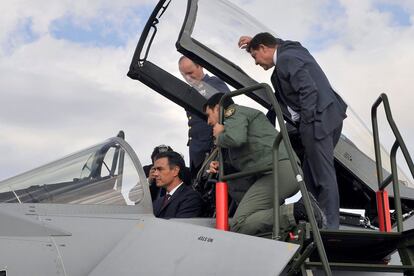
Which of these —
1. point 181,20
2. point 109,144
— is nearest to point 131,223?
point 109,144

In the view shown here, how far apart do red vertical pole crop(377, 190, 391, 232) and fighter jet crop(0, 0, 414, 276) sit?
1 cm

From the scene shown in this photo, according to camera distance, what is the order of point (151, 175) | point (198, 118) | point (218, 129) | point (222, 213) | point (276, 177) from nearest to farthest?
point (276, 177) → point (222, 213) → point (218, 129) → point (151, 175) → point (198, 118)

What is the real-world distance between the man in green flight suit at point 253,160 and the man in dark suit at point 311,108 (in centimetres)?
51

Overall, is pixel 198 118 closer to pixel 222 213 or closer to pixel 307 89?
pixel 307 89

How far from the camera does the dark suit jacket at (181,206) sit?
670 cm

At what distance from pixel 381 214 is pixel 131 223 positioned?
2692 millimetres

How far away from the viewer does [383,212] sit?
7.15 m

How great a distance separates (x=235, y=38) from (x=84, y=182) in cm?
261

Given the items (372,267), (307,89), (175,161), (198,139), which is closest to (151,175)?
(175,161)

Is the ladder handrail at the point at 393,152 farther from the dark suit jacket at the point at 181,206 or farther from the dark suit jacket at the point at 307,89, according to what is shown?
the dark suit jacket at the point at 181,206

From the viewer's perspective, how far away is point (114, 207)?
20.4 feet

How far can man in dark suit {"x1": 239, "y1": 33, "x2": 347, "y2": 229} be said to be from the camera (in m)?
6.81

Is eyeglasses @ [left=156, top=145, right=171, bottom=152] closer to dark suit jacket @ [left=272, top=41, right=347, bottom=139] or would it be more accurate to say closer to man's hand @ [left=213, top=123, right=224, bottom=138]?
dark suit jacket @ [left=272, top=41, right=347, bottom=139]

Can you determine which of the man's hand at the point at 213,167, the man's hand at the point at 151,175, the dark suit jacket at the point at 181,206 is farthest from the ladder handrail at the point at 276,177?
the man's hand at the point at 151,175
